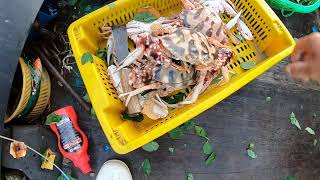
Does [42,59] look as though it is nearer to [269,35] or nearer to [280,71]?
[269,35]

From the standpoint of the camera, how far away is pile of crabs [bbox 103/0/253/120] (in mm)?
1622

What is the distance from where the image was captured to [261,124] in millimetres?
2072

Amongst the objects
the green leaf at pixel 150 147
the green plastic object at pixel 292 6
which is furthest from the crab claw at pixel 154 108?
the green plastic object at pixel 292 6

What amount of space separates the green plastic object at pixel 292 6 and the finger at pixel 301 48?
0.40 metres

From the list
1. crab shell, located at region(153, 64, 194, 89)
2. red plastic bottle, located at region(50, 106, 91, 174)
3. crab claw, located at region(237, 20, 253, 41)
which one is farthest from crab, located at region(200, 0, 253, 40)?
red plastic bottle, located at region(50, 106, 91, 174)

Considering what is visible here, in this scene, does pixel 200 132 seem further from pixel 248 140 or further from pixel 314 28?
pixel 314 28

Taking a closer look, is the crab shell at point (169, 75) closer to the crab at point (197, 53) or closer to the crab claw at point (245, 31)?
the crab at point (197, 53)

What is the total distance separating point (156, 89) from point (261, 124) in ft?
2.11

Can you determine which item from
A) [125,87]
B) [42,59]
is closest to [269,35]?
[125,87]

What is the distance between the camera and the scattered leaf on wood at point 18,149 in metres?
1.73

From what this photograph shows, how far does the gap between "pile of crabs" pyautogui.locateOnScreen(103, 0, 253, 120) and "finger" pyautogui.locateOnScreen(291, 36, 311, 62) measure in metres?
0.27

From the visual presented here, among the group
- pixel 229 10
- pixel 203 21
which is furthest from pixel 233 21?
pixel 203 21

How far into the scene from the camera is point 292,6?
2.08m

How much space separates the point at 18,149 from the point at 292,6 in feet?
4.74
